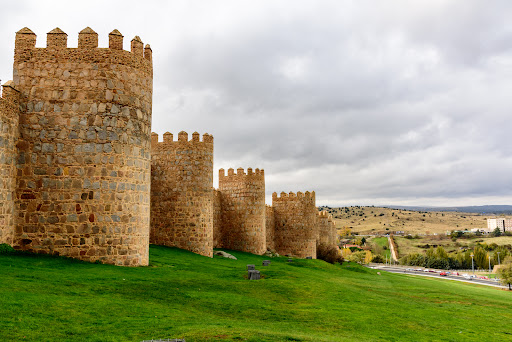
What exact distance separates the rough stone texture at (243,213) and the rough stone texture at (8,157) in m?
20.1

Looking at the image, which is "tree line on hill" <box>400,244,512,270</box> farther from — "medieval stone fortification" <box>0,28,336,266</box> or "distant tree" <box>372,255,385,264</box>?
"medieval stone fortification" <box>0,28,336,266</box>

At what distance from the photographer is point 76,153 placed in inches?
523

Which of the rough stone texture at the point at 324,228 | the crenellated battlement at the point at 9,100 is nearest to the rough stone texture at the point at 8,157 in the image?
the crenellated battlement at the point at 9,100

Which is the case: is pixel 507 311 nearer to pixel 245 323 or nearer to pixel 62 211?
pixel 245 323

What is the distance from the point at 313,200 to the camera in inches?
1574

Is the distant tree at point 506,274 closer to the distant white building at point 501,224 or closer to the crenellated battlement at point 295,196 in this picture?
the crenellated battlement at point 295,196

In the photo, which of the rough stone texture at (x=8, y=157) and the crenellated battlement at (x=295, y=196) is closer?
the rough stone texture at (x=8, y=157)

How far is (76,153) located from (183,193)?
10.7 m

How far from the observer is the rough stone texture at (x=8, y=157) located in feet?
40.6

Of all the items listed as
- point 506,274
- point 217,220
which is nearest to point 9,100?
point 217,220

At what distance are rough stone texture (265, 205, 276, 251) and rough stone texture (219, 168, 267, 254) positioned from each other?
16.5 ft

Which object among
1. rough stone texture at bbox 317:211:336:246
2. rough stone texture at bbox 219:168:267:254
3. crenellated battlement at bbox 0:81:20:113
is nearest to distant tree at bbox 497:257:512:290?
rough stone texture at bbox 317:211:336:246

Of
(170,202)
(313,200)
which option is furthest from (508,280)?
(170,202)

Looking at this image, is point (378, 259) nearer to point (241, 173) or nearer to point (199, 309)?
point (241, 173)
